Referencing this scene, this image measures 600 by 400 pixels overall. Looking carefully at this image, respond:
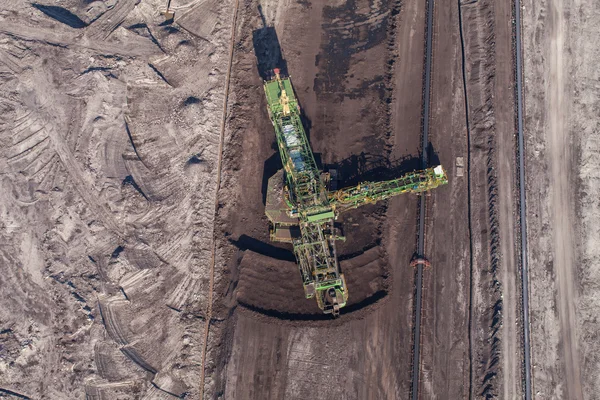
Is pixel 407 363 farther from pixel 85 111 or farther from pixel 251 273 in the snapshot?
pixel 85 111

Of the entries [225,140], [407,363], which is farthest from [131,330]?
[407,363]

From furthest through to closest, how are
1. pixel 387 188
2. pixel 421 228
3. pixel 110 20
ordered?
pixel 110 20 → pixel 421 228 → pixel 387 188

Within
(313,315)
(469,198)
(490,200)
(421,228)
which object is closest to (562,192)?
(490,200)

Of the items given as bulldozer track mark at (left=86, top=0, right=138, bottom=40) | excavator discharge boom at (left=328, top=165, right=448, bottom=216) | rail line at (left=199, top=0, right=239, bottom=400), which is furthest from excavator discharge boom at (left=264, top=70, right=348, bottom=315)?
bulldozer track mark at (left=86, top=0, right=138, bottom=40)

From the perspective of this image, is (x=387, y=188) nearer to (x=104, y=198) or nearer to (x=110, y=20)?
(x=104, y=198)

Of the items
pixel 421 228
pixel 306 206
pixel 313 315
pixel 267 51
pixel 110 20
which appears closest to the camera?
pixel 306 206

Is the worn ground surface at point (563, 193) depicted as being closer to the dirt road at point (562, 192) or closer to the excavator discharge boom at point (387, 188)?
the dirt road at point (562, 192)

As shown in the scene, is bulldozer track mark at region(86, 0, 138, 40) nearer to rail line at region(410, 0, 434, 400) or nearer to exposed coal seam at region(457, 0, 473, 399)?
rail line at region(410, 0, 434, 400)
